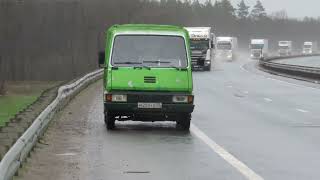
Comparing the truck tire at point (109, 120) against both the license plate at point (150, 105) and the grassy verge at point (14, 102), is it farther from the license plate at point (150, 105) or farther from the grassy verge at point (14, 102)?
the grassy verge at point (14, 102)

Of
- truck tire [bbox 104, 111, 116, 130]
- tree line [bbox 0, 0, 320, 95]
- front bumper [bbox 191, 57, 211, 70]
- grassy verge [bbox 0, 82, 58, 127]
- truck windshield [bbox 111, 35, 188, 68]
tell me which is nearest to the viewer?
truck tire [bbox 104, 111, 116, 130]

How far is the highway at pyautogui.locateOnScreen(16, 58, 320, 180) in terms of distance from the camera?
10.2 m

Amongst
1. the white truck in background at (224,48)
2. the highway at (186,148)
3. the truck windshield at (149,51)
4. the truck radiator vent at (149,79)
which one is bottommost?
the white truck in background at (224,48)

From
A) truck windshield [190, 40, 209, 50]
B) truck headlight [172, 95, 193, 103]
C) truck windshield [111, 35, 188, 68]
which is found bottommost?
truck windshield [190, 40, 209, 50]

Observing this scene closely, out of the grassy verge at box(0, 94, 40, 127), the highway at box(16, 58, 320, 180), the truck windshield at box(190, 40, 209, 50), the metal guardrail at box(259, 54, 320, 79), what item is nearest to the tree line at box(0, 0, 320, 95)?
the truck windshield at box(190, 40, 209, 50)

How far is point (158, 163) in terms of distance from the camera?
36.6 feet

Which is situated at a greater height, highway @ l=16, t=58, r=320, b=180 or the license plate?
the license plate

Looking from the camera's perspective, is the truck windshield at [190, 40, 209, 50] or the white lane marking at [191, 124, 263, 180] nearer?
the white lane marking at [191, 124, 263, 180]

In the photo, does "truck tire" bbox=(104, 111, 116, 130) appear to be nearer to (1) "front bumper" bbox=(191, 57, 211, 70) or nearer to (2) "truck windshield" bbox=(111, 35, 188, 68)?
(2) "truck windshield" bbox=(111, 35, 188, 68)

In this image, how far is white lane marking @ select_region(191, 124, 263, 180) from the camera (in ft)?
32.8

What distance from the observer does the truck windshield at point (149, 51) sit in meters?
15.9

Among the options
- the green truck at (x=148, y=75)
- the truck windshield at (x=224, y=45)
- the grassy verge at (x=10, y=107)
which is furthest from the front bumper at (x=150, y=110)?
the truck windshield at (x=224, y=45)

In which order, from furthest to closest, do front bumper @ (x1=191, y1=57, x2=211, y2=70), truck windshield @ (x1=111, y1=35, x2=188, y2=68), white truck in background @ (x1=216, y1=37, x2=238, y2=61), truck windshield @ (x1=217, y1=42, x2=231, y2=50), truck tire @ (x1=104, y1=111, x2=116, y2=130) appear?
truck windshield @ (x1=217, y1=42, x2=231, y2=50) → white truck in background @ (x1=216, y1=37, x2=238, y2=61) → front bumper @ (x1=191, y1=57, x2=211, y2=70) → truck windshield @ (x1=111, y1=35, x2=188, y2=68) → truck tire @ (x1=104, y1=111, x2=116, y2=130)

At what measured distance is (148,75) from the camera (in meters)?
15.4
